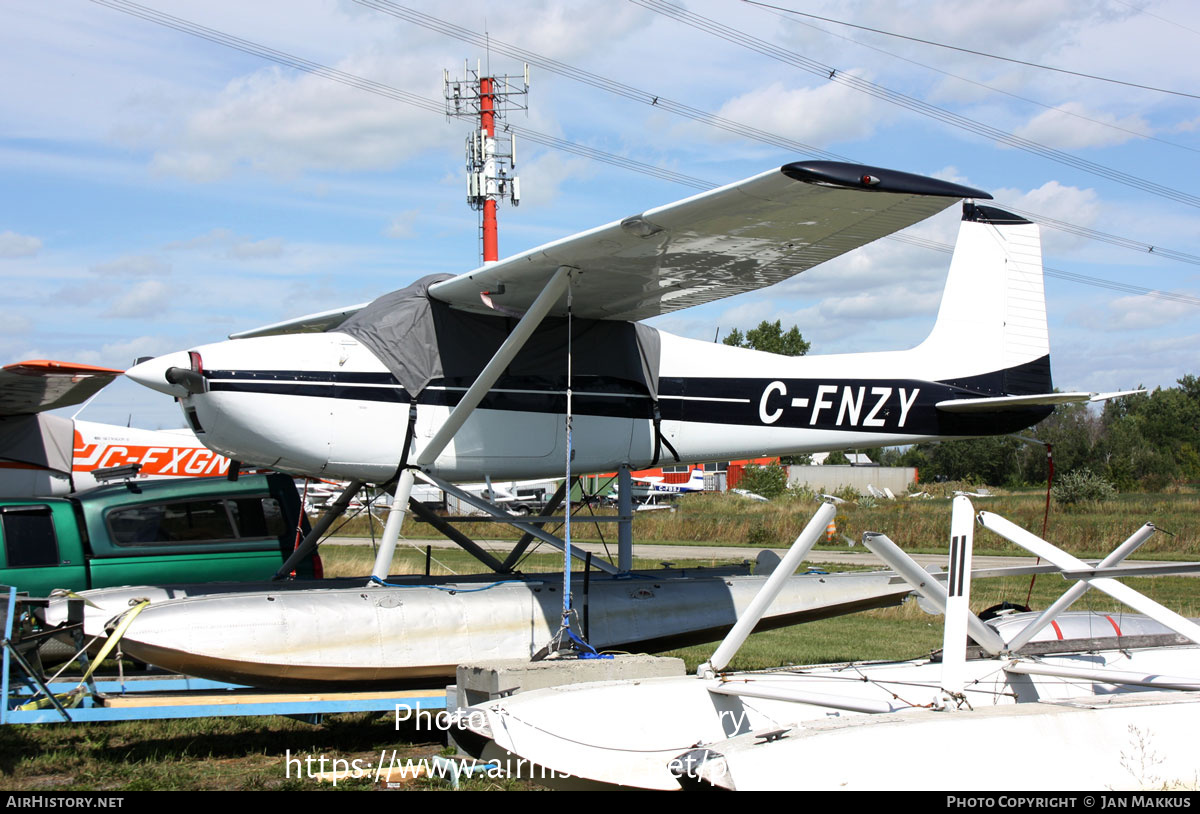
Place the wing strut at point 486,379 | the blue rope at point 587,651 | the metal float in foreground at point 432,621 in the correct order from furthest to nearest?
the wing strut at point 486,379 → the blue rope at point 587,651 → the metal float in foreground at point 432,621

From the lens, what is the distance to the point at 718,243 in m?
7.26

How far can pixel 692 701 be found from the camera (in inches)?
214

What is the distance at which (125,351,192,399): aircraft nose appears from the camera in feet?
23.8

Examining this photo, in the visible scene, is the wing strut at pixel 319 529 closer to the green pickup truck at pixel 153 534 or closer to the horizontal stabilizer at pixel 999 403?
the green pickup truck at pixel 153 534

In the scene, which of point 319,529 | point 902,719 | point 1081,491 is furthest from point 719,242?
point 1081,491

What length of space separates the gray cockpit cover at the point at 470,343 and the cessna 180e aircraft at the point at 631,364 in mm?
15

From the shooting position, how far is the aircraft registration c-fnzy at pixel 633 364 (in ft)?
23.1

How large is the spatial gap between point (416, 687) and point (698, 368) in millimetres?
3964

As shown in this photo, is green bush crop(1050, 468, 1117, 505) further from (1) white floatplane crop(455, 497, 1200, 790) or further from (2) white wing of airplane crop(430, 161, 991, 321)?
(1) white floatplane crop(455, 497, 1200, 790)

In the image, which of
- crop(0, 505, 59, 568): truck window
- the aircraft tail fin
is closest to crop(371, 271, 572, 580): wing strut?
crop(0, 505, 59, 568): truck window

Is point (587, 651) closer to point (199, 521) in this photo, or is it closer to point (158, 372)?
point (158, 372)

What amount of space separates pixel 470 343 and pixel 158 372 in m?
2.47

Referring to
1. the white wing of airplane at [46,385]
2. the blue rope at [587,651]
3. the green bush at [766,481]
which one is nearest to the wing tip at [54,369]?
the white wing of airplane at [46,385]
